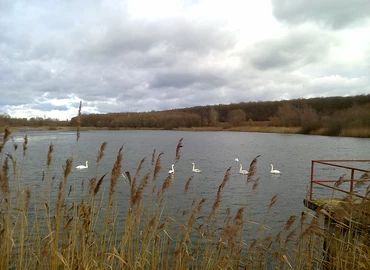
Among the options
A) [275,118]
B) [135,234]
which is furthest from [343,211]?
[275,118]

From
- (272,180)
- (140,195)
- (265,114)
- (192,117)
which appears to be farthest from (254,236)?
(265,114)

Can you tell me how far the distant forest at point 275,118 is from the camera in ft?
197

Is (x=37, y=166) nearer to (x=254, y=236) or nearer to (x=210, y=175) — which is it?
(x=210, y=175)

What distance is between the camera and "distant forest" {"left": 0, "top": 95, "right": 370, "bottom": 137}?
197 ft

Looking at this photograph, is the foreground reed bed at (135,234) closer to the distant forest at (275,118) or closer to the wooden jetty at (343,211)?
the wooden jetty at (343,211)

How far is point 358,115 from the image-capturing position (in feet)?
190

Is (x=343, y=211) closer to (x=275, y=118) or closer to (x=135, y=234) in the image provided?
(x=135, y=234)

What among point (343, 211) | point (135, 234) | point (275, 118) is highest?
point (275, 118)

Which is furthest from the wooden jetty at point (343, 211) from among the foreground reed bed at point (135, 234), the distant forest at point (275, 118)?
the distant forest at point (275, 118)

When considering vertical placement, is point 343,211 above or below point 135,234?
above

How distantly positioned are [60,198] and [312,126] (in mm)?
72408

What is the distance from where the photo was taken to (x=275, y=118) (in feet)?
307

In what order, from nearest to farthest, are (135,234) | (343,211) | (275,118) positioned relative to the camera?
(343,211), (135,234), (275,118)

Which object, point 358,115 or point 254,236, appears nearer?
point 254,236
